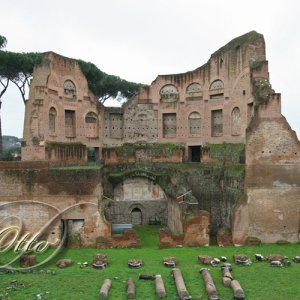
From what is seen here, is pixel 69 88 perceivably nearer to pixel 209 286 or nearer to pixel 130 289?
pixel 130 289

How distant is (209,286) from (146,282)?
211 centimetres

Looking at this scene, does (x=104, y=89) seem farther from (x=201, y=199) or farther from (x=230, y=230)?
(x=230, y=230)

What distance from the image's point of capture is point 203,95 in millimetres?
27281

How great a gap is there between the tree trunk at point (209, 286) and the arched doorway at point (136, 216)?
1083 centimetres

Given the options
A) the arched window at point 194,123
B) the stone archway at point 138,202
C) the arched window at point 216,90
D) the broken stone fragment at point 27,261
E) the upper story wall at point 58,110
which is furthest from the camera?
the arched window at point 194,123

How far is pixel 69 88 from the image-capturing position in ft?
87.4

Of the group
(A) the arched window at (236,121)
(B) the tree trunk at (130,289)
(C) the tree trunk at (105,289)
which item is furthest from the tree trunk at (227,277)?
(A) the arched window at (236,121)

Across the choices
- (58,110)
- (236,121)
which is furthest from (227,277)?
(58,110)

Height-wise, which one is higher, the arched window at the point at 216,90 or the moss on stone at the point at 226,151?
the arched window at the point at 216,90

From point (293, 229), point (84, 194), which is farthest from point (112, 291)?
point (293, 229)

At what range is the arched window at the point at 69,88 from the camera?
2639cm

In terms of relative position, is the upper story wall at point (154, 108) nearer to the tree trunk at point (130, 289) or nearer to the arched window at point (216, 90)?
the arched window at point (216, 90)

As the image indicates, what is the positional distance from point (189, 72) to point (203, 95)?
7.12ft

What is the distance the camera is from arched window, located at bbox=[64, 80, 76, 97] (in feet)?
86.6
